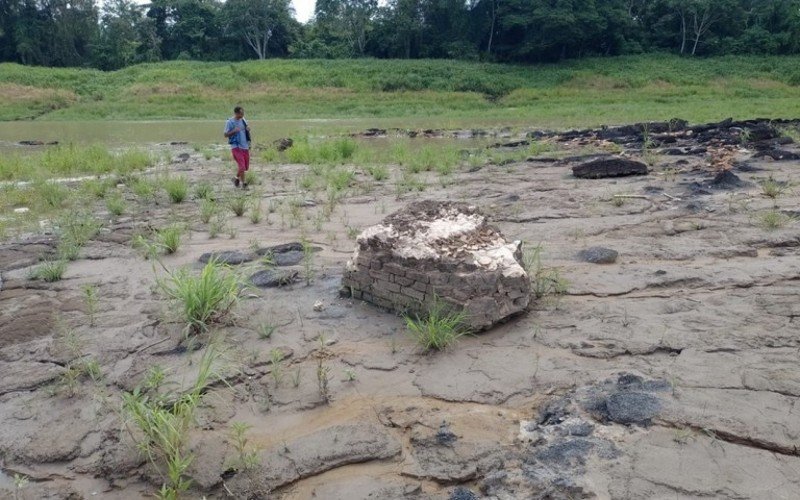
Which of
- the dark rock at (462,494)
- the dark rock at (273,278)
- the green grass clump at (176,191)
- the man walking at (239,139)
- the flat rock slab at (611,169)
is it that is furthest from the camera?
the man walking at (239,139)

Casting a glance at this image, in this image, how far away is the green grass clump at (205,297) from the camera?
4184 millimetres

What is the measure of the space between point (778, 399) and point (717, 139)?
10.6 meters

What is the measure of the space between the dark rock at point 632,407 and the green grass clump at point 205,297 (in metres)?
Result: 2.54

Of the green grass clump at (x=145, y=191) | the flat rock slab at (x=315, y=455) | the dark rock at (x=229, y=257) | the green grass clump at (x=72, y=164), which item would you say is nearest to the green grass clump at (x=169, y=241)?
the dark rock at (x=229, y=257)

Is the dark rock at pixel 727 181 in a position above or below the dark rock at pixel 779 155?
below

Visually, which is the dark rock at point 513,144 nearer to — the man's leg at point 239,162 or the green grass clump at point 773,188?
the man's leg at point 239,162

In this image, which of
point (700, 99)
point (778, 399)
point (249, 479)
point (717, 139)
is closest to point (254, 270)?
point (249, 479)

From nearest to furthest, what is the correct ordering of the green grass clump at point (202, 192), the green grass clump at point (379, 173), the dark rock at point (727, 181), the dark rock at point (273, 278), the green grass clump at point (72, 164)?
the dark rock at point (273, 278) → the dark rock at point (727, 181) → the green grass clump at point (202, 192) → the green grass clump at point (379, 173) → the green grass clump at point (72, 164)

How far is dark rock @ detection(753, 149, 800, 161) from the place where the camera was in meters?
9.74

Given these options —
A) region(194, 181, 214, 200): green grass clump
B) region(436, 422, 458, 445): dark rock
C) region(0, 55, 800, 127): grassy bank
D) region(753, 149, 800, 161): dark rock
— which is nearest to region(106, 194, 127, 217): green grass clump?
region(194, 181, 214, 200): green grass clump

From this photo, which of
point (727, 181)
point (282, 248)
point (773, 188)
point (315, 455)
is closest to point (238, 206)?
point (282, 248)

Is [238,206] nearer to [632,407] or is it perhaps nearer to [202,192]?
[202,192]

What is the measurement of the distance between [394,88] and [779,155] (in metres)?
28.3

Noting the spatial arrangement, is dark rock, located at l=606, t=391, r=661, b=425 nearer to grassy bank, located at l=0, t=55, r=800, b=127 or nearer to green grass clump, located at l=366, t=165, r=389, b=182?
green grass clump, located at l=366, t=165, r=389, b=182
